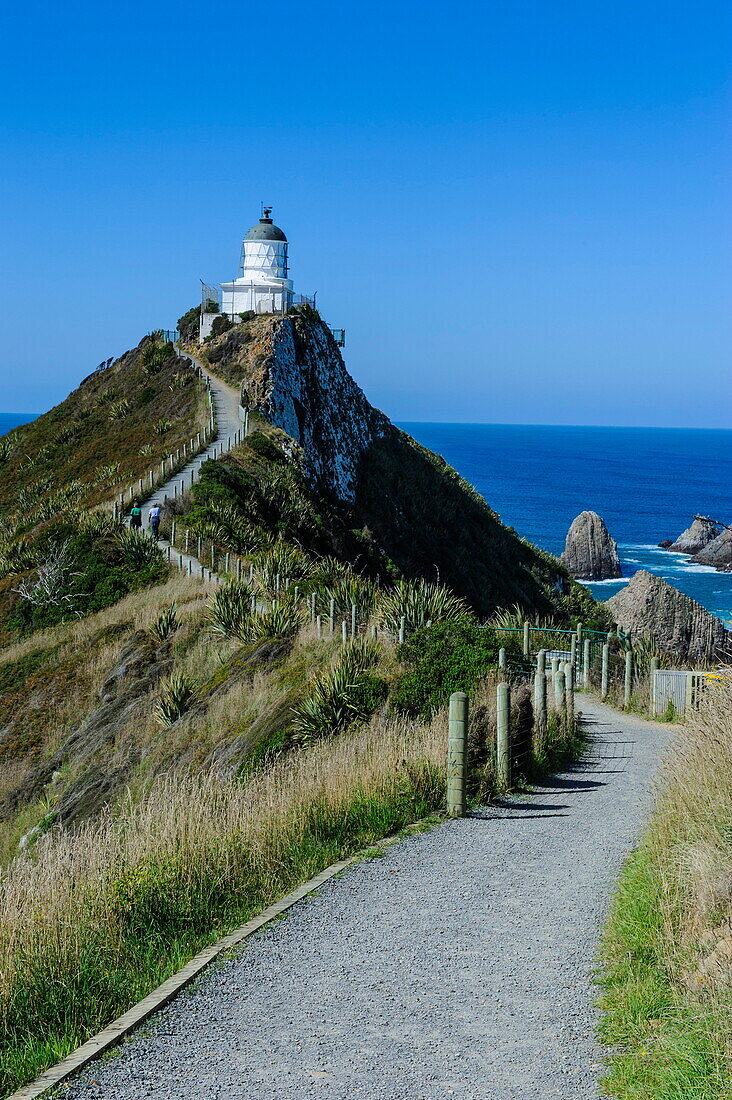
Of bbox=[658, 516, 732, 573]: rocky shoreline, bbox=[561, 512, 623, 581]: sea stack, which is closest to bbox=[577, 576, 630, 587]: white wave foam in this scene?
bbox=[561, 512, 623, 581]: sea stack

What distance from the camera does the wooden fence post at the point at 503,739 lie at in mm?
10984

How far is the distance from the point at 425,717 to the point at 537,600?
4561 cm

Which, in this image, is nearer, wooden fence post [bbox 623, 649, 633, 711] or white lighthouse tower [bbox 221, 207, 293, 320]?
wooden fence post [bbox 623, 649, 633, 711]

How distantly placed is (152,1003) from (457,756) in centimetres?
479

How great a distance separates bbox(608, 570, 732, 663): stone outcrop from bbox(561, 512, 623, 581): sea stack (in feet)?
177

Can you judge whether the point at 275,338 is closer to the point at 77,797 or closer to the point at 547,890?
the point at 77,797

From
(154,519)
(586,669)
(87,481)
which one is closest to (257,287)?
(87,481)

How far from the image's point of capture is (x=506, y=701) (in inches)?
432

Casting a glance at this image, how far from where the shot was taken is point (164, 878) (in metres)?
7.12

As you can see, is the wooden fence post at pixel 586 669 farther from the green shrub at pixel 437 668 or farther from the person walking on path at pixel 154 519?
the person walking on path at pixel 154 519

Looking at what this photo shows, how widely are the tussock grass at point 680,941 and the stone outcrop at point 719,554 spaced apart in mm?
92796

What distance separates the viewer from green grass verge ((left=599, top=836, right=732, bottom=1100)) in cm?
436

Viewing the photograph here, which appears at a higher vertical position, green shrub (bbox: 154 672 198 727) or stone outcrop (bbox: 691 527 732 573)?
stone outcrop (bbox: 691 527 732 573)

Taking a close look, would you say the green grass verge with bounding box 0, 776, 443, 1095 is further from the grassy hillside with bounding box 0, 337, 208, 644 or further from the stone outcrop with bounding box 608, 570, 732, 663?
the stone outcrop with bounding box 608, 570, 732, 663
